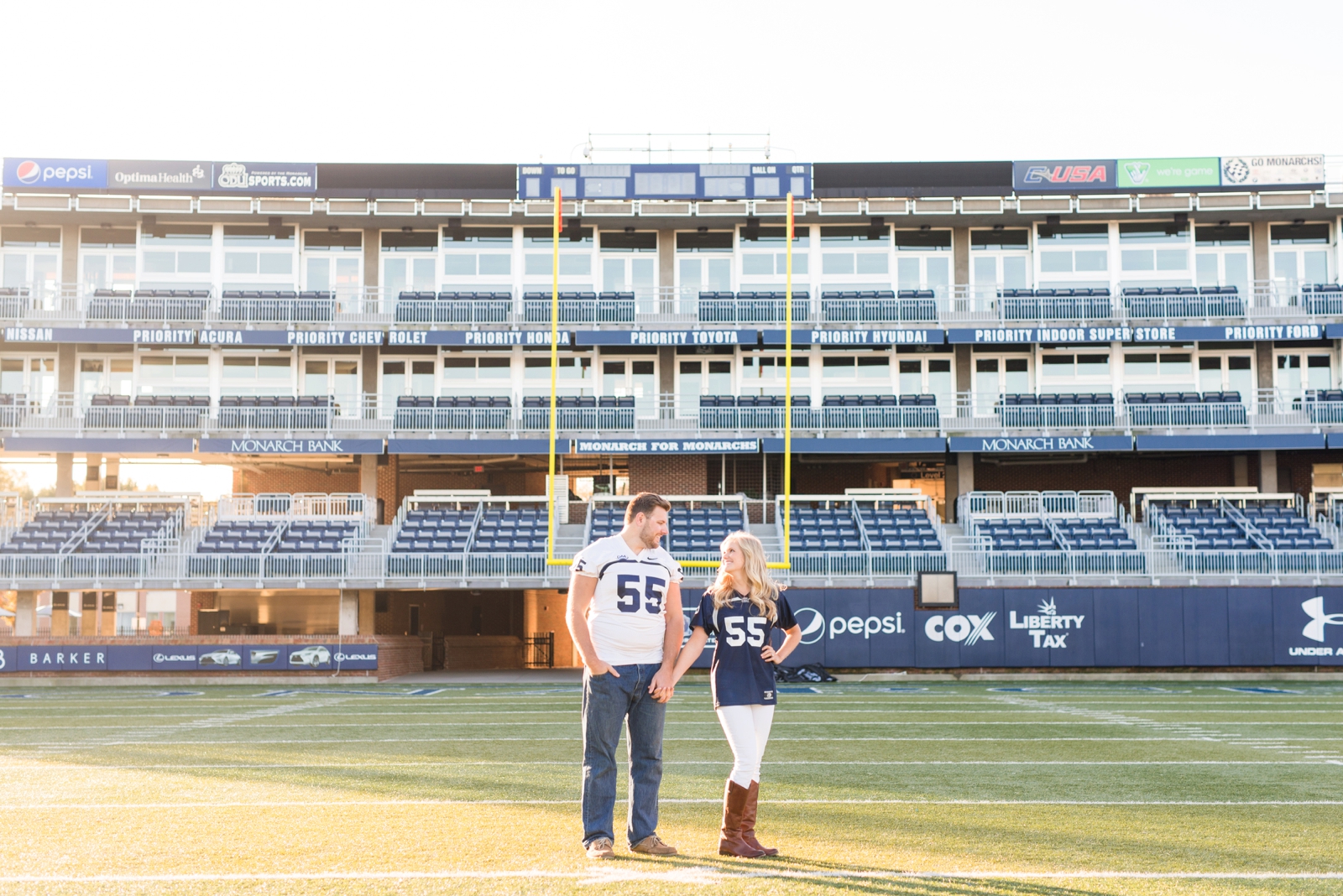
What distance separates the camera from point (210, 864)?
6.01m

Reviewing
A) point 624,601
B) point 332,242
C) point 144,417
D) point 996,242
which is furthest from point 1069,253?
point 624,601

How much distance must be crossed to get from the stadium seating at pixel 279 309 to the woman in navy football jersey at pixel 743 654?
2765cm

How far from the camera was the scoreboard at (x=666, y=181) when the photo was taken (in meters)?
31.9

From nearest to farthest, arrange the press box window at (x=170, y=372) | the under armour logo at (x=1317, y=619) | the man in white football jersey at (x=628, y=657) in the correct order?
1. the man in white football jersey at (x=628, y=657)
2. the under armour logo at (x=1317, y=619)
3. the press box window at (x=170, y=372)

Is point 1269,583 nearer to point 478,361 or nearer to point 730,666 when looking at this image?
point 478,361

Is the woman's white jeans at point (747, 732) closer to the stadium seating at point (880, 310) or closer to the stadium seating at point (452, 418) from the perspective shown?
the stadium seating at point (452, 418)

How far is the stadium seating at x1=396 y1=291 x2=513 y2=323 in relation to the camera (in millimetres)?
32344

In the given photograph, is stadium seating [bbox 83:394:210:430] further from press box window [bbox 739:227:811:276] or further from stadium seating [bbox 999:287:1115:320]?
stadium seating [bbox 999:287:1115:320]

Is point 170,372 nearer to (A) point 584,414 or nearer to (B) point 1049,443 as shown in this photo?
(A) point 584,414

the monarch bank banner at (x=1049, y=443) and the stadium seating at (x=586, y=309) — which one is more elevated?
the stadium seating at (x=586, y=309)

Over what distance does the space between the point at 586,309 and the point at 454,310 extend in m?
3.59

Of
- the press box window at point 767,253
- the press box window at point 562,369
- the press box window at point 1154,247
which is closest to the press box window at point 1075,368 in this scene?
the press box window at point 1154,247

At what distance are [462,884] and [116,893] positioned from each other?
61.4 inches

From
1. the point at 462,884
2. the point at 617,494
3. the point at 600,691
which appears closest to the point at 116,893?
the point at 462,884
